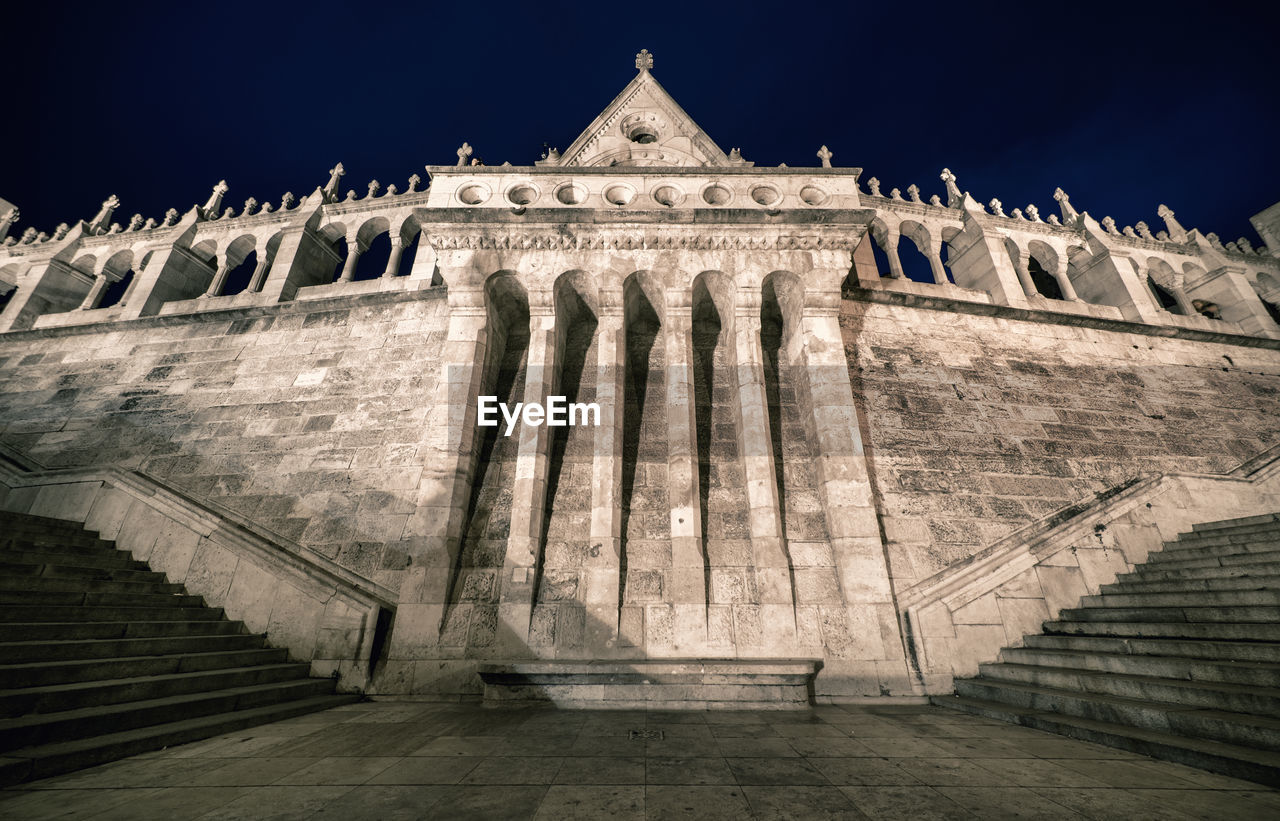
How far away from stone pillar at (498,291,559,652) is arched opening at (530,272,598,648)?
0.18m

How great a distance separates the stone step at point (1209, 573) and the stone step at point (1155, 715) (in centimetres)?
321

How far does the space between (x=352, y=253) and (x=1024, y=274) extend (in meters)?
21.0

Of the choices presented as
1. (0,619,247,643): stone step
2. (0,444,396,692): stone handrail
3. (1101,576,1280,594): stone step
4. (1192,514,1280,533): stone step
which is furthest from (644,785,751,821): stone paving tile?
(1192,514,1280,533): stone step

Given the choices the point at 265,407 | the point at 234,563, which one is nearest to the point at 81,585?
the point at 234,563

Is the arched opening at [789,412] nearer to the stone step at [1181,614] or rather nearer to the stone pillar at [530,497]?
the stone step at [1181,614]

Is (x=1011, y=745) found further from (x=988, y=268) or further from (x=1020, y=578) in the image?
(x=988, y=268)

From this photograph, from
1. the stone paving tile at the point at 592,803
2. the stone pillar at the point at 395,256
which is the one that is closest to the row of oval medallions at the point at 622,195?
the stone pillar at the point at 395,256

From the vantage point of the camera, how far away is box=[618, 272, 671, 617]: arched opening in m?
7.54

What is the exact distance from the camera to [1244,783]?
11.0 feet

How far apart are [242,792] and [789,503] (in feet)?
24.9

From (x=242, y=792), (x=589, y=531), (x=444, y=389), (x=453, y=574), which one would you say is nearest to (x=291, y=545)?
(x=453, y=574)

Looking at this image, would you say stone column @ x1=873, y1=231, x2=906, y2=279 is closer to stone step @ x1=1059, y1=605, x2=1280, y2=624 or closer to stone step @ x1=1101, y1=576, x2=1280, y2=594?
stone step @ x1=1101, y1=576, x2=1280, y2=594

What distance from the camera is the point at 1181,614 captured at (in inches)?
231

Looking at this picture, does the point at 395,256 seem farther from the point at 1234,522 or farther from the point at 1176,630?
the point at 1234,522
